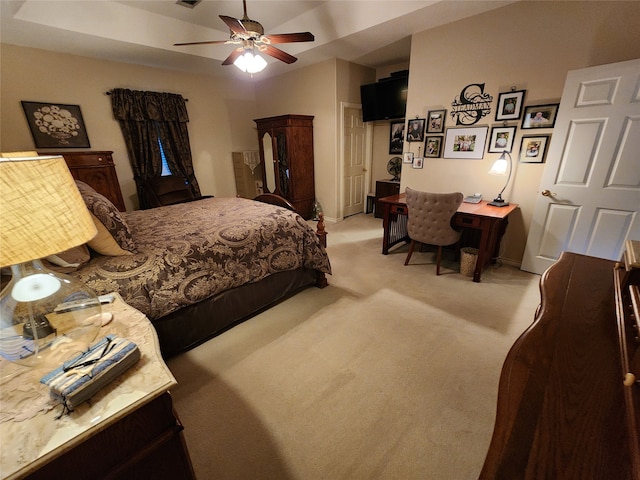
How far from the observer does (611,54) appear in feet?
7.48

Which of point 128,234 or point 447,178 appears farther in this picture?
point 447,178

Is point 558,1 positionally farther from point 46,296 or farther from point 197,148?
point 197,148

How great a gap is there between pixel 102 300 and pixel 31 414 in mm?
546

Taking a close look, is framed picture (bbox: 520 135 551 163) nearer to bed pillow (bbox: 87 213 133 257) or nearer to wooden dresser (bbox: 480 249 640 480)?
wooden dresser (bbox: 480 249 640 480)

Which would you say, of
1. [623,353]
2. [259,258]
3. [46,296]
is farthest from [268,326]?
[623,353]

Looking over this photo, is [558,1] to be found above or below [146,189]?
above

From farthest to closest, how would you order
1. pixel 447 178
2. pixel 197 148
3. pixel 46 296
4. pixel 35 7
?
pixel 197 148 < pixel 447 178 < pixel 35 7 < pixel 46 296

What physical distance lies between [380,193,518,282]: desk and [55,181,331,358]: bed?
1.18 meters

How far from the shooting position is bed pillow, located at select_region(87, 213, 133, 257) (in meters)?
1.56

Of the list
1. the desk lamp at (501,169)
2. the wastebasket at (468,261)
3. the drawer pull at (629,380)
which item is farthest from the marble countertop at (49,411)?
the desk lamp at (501,169)

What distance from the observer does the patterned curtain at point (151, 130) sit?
3953 millimetres

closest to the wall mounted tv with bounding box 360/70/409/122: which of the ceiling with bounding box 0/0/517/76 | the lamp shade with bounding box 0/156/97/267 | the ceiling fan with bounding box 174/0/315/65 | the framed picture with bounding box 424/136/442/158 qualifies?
the ceiling with bounding box 0/0/517/76

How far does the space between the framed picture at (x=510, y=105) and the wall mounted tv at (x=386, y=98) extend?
5.20 ft

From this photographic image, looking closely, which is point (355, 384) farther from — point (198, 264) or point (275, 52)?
point (275, 52)
